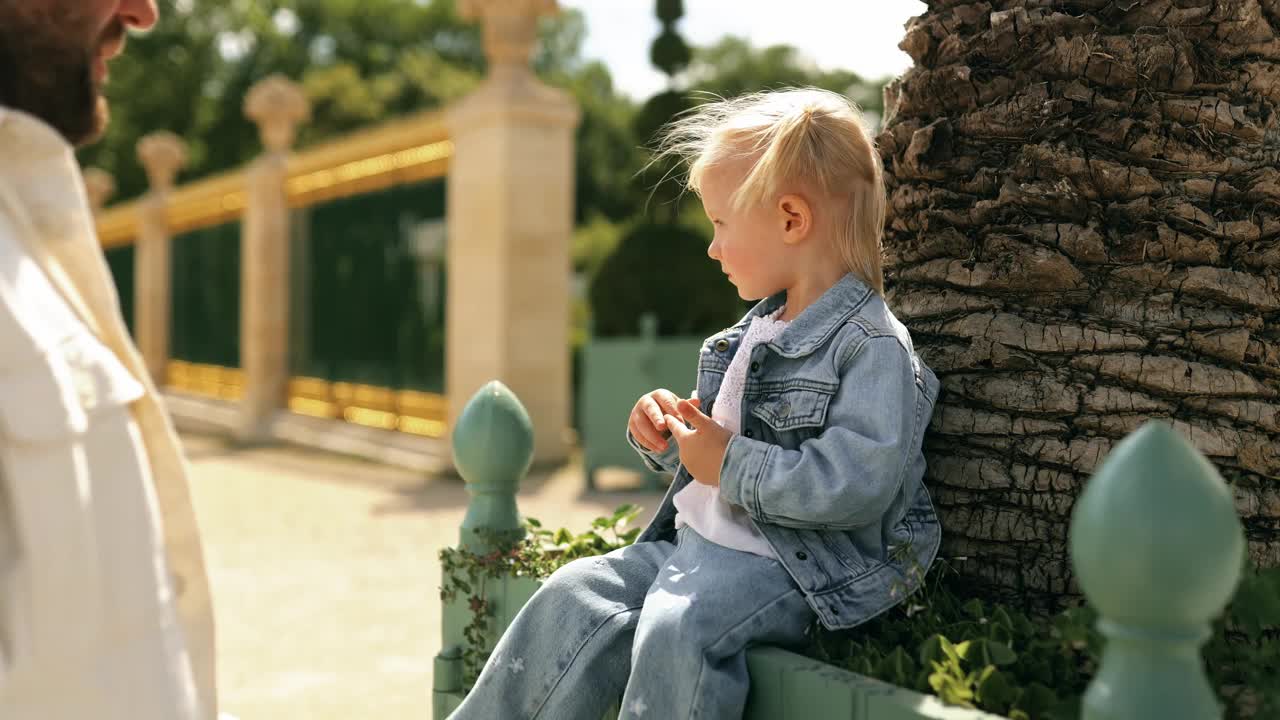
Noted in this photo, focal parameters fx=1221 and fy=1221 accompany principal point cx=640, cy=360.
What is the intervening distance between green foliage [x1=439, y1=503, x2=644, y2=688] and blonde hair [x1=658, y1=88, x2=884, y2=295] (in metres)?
0.86

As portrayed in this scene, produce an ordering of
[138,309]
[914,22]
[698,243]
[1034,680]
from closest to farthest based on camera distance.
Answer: [1034,680], [914,22], [698,243], [138,309]

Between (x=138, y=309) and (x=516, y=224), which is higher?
(x=516, y=224)

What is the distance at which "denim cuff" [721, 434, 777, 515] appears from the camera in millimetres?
1985

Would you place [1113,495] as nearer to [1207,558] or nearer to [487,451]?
[1207,558]

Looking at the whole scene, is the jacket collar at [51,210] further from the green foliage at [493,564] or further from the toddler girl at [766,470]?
the green foliage at [493,564]

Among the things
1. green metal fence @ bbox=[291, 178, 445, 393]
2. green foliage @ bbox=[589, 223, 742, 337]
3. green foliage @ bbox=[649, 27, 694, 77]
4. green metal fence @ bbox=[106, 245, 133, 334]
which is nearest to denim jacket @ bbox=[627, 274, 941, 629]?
green foliage @ bbox=[589, 223, 742, 337]

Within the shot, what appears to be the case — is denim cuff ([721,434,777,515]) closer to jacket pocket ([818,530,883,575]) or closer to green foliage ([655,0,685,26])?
jacket pocket ([818,530,883,575])

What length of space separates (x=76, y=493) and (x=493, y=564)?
4.94 feet

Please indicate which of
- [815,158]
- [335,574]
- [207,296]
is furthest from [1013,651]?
[207,296]

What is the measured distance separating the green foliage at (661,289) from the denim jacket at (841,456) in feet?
27.1

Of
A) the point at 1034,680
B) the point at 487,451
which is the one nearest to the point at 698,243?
the point at 487,451

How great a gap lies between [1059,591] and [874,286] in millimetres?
636

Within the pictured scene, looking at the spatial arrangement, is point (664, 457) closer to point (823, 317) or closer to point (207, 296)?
point (823, 317)

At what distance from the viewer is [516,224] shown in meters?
9.89
